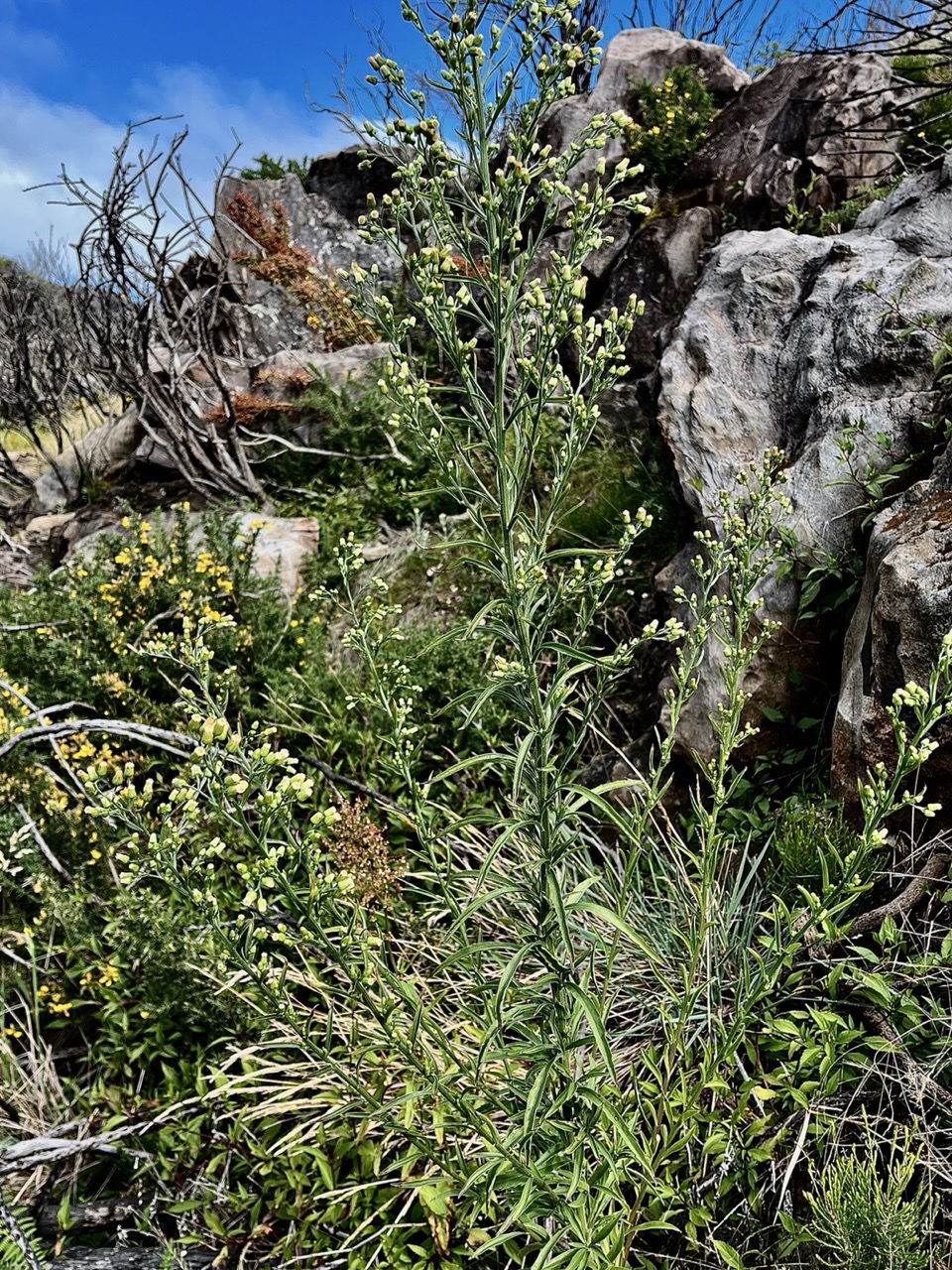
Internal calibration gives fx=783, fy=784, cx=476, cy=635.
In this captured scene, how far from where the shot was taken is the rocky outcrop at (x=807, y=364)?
2.97 metres

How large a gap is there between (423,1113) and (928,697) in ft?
6.22

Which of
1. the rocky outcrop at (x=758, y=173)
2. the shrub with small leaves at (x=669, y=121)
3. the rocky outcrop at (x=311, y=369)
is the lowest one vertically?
the rocky outcrop at (x=311, y=369)

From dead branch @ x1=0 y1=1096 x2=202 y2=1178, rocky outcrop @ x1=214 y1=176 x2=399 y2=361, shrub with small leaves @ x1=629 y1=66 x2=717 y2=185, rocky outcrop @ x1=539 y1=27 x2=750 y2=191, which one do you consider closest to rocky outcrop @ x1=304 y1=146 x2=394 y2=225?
rocky outcrop @ x1=214 y1=176 x2=399 y2=361

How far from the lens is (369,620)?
203 centimetres

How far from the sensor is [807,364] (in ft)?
10.9

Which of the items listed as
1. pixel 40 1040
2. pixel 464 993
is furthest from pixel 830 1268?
pixel 40 1040

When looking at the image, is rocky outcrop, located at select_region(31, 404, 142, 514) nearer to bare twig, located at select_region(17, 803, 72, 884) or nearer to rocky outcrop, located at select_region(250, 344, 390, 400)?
rocky outcrop, located at select_region(250, 344, 390, 400)

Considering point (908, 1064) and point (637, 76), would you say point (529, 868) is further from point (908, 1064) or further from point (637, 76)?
point (637, 76)

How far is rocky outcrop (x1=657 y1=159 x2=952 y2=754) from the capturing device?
2971 millimetres

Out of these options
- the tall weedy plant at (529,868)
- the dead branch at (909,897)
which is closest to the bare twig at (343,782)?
the tall weedy plant at (529,868)

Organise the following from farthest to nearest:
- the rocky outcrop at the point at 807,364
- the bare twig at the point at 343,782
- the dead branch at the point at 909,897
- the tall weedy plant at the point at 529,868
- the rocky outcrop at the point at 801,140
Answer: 1. the rocky outcrop at the point at 801,140
2. the bare twig at the point at 343,782
3. the rocky outcrop at the point at 807,364
4. the dead branch at the point at 909,897
5. the tall weedy plant at the point at 529,868

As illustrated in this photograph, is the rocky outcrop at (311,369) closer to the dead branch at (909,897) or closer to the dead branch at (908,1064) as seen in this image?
the dead branch at (909,897)

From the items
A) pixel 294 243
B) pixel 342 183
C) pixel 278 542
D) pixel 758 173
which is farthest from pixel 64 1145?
pixel 342 183

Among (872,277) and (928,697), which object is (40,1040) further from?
(872,277)
